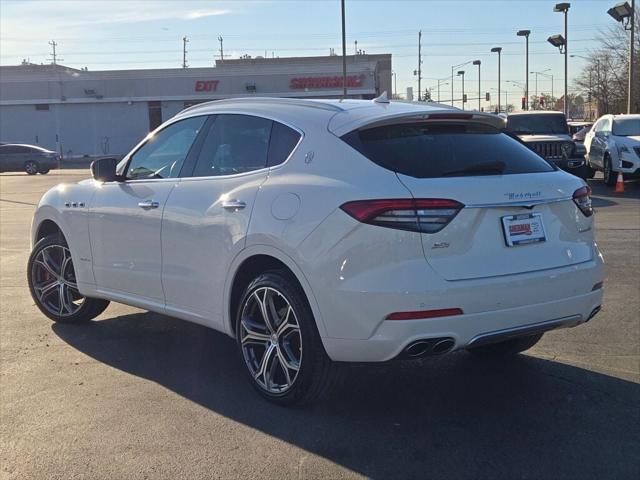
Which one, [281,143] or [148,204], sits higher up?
[281,143]

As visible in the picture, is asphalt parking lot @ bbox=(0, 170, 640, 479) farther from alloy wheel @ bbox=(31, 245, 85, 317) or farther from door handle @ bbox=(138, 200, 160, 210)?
door handle @ bbox=(138, 200, 160, 210)

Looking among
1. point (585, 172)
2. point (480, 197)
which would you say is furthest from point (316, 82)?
point (480, 197)

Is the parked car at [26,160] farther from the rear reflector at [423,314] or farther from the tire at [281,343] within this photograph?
the rear reflector at [423,314]

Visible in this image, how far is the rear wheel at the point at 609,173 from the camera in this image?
18.7m

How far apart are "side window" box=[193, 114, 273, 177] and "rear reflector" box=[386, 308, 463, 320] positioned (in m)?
1.39

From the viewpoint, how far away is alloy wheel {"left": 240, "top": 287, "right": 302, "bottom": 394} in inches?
167

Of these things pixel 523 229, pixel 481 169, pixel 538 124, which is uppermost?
pixel 538 124

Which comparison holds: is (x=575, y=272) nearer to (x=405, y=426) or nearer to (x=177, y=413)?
(x=405, y=426)

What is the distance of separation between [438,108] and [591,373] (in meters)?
2.07

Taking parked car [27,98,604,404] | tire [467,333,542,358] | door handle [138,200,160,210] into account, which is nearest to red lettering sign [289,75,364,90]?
parked car [27,98,604,404]

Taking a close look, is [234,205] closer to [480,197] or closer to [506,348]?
[480,197]

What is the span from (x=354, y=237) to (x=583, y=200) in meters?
1.56

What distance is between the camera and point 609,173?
18.9m

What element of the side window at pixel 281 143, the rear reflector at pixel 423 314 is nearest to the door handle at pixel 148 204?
the side window at pixel 281 143
